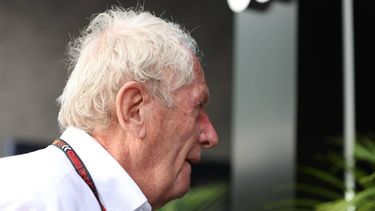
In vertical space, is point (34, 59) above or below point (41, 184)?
below

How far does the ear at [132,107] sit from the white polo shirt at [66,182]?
8cm

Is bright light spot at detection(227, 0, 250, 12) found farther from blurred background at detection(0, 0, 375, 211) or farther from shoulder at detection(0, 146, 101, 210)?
shoulder at detection(0, 146, 101, 210)

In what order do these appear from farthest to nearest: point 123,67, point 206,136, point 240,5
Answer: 1. point 240,5
2. point 206,136
3. point 123,67

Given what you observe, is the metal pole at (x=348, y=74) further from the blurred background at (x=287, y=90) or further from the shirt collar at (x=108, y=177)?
the shirt collar at (x=108, y=177)

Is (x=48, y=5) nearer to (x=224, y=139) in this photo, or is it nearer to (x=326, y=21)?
(x=224, y=139)

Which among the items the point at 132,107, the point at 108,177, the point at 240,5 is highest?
the point at 240,5

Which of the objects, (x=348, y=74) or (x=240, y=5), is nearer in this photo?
(x=240, y=5)

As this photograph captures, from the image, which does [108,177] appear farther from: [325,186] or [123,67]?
[325,186]

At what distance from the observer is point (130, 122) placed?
192 centimetres

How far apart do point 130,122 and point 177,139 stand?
12cm

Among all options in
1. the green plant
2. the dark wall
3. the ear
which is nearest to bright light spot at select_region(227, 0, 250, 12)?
the green plant

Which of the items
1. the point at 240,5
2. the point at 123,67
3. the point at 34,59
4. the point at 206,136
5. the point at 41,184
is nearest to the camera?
the point at 41,184

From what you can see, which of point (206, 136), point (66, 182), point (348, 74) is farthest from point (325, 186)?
point (66, 182)

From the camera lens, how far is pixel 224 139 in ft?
24.1
